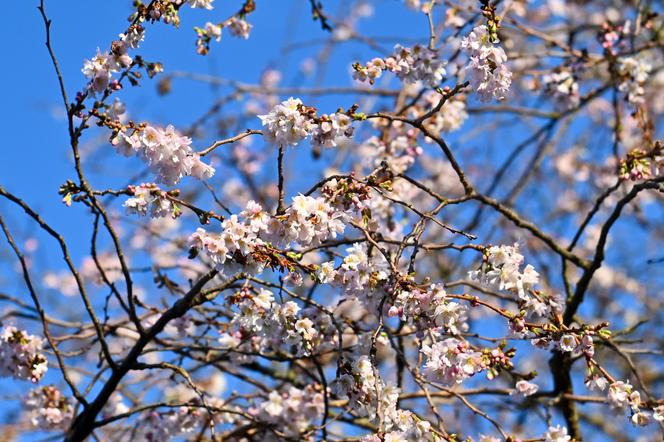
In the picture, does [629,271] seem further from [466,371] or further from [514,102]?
[466,371]

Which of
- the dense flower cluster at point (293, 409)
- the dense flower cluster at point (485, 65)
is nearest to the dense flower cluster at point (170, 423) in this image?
the dense flower cluster at point (293, 409)

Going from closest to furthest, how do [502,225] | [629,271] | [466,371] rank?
[466,371] < [502,225] < [629,271]

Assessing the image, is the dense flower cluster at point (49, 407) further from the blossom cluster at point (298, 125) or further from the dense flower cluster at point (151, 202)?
the blossom cluster at point (298, 125)

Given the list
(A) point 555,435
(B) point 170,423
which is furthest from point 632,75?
(B) point 170,423

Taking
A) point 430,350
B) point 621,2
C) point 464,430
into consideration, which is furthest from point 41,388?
point 621,2

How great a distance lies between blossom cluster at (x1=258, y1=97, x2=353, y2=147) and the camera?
7.71ft

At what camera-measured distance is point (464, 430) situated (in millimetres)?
6117

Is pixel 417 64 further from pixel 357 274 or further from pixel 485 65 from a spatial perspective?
pixel 357 274

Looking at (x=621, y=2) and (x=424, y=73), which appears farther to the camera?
(x=621, y=2)

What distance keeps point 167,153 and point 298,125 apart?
1.27 feet

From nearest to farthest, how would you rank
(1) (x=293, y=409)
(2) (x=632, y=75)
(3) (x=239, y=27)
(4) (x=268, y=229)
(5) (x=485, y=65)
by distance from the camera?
(4) (x=268, y=229), (5) (x=485, y=65), (1) (x=293, y=409), (3) (x=239, y=27), (2) (x=632, y=75)

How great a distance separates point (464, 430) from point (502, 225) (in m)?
1.65

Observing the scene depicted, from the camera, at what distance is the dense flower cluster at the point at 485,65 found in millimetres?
2357

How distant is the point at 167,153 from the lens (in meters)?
2.26
